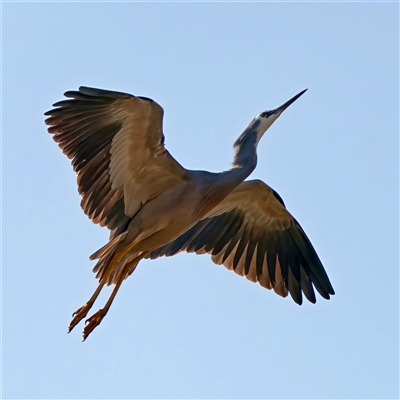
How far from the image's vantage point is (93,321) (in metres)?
10.4

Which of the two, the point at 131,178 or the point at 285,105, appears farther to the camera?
the point at 285,105

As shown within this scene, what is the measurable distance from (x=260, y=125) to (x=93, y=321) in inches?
112

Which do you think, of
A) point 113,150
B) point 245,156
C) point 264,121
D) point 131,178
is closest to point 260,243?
point 264,121

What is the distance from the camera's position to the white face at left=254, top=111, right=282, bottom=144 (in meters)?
11.0

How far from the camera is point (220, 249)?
1181 centimetres

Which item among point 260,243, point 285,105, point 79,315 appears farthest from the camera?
point 260,243

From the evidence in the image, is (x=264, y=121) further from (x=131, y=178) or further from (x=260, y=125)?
(x=131, y=178)

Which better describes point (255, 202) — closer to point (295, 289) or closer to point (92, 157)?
point (295, 289)

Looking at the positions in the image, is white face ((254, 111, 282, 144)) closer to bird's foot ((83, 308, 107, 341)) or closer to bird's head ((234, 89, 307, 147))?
bird's head ((234, 89, 307, 147))

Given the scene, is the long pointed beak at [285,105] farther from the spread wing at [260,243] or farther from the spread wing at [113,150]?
the spread wing at [113,150]

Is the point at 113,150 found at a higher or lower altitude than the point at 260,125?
lower

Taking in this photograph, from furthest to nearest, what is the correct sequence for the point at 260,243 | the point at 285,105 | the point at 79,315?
A: the point at 260,243 → the point at 285,105 → the point at 79,315

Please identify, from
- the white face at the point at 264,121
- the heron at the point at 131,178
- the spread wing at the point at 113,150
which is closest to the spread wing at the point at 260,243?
the heron at the point at 131,178

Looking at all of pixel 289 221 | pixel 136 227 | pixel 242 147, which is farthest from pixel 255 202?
pixel 136 227
